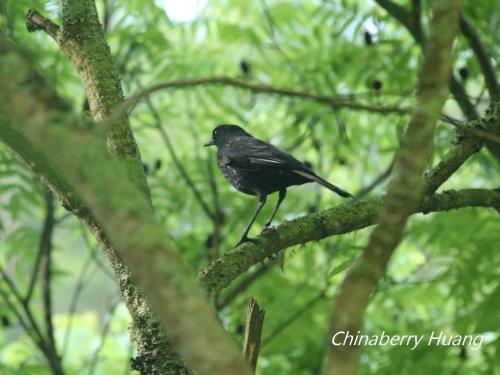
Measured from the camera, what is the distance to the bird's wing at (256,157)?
5.48 meters

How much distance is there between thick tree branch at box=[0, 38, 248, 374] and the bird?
3448mm

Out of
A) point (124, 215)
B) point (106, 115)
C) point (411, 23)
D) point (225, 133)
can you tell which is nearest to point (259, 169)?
point (225, 133)

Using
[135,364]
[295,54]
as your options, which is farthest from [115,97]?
[295,54]

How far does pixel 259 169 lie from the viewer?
18.7 feet

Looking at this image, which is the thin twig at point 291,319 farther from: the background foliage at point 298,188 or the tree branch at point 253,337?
the tree branch at point 253,337

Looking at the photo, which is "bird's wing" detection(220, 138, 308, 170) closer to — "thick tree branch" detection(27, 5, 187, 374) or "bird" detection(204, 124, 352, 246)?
"bird" detection(204, 124, 352, 246)

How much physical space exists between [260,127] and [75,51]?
12.3ft

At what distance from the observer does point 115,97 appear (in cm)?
397

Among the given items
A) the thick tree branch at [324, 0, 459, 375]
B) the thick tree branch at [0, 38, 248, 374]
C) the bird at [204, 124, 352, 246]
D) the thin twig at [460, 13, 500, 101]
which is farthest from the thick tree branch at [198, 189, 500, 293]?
the thick tree branch at [0, 38, 248, 374]

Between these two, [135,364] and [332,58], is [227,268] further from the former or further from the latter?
[332,58]

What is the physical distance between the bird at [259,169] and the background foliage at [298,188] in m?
0.42

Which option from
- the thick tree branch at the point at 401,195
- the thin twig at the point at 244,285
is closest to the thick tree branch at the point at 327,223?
the thick tree branch at the point at 401,195

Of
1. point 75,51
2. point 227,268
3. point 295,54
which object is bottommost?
point 227,268

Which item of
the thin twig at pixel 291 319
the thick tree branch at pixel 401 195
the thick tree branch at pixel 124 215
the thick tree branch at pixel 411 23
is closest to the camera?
the thick tree branch at pixel 124 215
